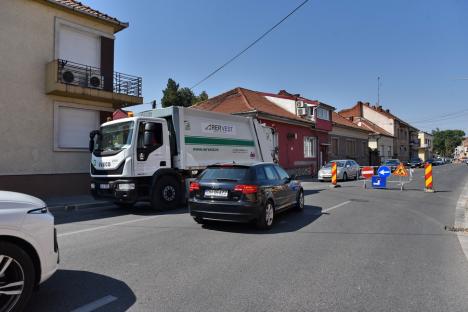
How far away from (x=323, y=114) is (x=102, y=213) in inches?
1117

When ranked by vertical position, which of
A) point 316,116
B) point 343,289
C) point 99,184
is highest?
point 316,116

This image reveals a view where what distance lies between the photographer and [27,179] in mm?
13398

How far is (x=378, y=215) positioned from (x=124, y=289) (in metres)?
7.80

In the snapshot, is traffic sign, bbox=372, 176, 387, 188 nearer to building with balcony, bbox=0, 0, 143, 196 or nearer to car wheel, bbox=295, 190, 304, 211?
car wheel, bbox=295, 190, 304, 211

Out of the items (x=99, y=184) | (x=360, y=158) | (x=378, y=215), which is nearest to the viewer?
(x=378, y=215)

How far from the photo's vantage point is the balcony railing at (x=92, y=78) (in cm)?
1402

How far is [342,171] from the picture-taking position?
24.4 meters

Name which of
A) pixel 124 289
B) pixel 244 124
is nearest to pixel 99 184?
pixel 244 124

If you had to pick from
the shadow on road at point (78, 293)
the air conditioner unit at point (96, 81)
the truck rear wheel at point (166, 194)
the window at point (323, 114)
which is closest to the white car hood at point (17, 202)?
the shadow on road at point (78, 293)

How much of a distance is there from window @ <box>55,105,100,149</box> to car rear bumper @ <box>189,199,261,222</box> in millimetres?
9280

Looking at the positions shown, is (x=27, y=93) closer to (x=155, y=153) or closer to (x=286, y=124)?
(x=155, y=153)

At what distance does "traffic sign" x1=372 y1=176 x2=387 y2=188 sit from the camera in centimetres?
1817

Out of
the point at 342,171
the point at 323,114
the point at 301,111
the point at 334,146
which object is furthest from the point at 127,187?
the point at 334,146

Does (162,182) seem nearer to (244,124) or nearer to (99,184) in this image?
(99,184)
